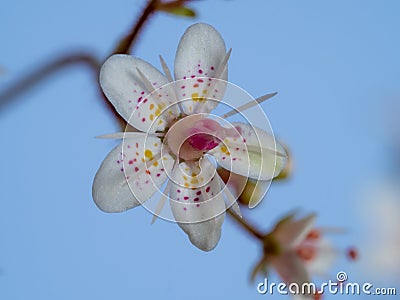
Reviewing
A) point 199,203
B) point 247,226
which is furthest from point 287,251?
point 199,203

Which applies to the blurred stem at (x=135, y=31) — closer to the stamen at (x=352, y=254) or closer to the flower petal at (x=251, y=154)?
the flower petal at (x=251, y=154)

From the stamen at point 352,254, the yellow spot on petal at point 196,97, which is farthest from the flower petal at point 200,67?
the stamen at point 352,254

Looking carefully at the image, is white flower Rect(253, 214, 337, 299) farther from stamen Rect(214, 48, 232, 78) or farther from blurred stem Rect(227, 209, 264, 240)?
stamen Rect(214, 48, 232, 78)

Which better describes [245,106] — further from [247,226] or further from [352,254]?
[352,254]

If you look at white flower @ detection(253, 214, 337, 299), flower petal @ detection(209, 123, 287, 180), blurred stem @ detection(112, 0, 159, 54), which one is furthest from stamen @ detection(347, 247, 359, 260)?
blurred stem @ detection(112, 0, 159, 54)

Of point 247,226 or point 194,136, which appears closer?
point 194,136

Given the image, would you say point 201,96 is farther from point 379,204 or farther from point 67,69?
point 379,204
